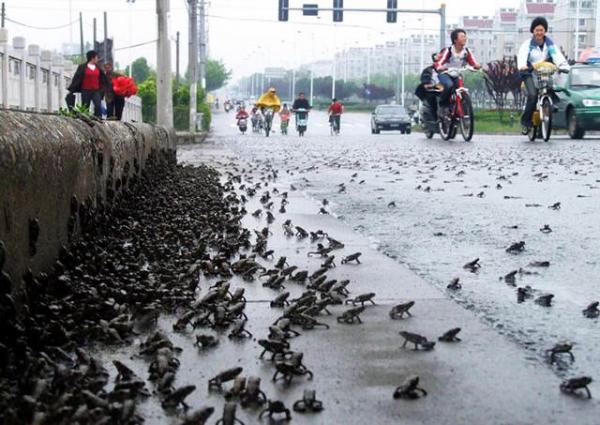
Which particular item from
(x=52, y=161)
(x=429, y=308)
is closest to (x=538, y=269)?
(x=429, y=308)

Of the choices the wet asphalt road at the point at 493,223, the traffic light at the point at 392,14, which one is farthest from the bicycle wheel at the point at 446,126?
the traffic light at the point at 392,14

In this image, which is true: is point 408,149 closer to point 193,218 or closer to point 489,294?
point 193,218

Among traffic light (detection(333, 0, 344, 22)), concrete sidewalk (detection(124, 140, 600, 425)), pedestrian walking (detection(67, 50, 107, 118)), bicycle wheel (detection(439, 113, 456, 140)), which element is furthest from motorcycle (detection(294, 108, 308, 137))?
concrete sidewalk (detection(124, 140, 600, 425))

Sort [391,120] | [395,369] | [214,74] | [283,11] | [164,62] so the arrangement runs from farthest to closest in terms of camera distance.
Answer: [214,74] → [283,11] → [391,120] → [164,62] → [395,369]

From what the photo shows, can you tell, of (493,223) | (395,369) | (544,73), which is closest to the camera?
(395,369)

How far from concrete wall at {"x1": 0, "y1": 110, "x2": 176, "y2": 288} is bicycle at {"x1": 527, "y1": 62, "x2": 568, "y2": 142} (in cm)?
1325

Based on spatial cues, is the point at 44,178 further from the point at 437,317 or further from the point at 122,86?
the point at 122,86

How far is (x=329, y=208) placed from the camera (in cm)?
797

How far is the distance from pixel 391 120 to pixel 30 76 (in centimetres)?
2738

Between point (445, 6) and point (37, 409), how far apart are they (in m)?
51.0

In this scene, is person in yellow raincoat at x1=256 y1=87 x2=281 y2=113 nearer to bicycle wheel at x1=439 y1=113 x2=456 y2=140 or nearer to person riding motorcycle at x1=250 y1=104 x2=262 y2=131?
person riding motorcycle at x1=250 y1=104 x2=262 y2=131

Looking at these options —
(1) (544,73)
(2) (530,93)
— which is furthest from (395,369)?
(2) (530,93)

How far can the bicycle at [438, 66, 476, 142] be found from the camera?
18.9 meters

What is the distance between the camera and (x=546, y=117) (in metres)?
19.0
